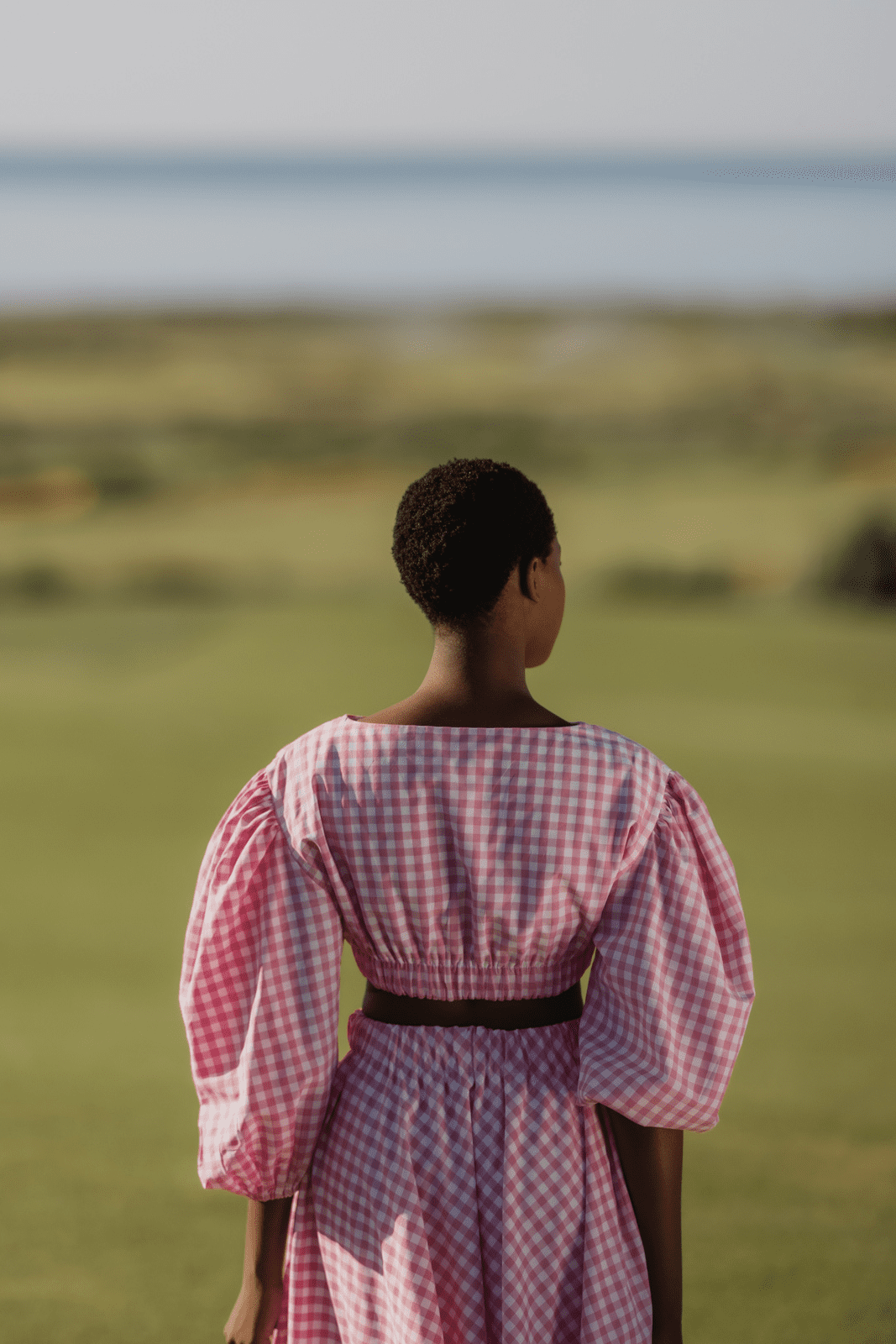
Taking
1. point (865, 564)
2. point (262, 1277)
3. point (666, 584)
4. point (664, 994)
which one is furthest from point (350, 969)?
point (666, 584)

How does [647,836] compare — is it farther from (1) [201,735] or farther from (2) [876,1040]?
(1) [201,735]

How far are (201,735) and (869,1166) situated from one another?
5665mm

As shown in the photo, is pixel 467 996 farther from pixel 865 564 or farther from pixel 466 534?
pixel 865 564

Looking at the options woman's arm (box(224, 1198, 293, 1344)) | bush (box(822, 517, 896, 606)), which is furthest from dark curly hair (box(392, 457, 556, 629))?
bush (box(822, 517, 896, 606))

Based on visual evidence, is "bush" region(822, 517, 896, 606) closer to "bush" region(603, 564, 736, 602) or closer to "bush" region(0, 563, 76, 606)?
"bush" region(603, 564, 736, 602)

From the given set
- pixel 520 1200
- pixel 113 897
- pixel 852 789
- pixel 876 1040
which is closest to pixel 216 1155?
pixel 520 1200

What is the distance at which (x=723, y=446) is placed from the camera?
768 cm

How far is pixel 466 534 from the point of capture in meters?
0.79

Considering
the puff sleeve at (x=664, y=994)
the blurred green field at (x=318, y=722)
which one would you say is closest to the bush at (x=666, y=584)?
the blurred green field at (x=318, y=722)

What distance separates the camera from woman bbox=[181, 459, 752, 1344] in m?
0.80

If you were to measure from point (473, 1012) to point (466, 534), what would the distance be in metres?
0.31

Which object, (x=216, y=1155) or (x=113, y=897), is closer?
(x=216, y=1155)

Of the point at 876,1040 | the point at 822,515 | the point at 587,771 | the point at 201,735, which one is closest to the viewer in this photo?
the point at 587,771

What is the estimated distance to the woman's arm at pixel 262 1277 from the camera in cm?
87
